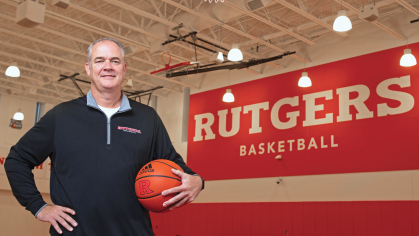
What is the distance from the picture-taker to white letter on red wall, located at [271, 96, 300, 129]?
11.7 meters

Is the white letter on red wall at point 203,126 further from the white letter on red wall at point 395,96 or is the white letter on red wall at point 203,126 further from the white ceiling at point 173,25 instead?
the white letter on red wall at point 395,96

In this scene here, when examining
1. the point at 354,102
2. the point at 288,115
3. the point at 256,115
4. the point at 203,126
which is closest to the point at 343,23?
the point at 354,102

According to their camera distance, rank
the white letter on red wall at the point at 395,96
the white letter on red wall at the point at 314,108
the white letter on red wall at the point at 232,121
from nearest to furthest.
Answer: the white letter on red wall at the point at 395,96 < the white letter on red wall at the point at 314,108 < the white letter on red wall at the point at 232,121

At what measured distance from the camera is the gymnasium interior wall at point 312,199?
9.45m

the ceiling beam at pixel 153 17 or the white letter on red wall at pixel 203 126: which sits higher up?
the ceiling beam at pixel 153 17

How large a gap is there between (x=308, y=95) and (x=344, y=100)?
3.51ft

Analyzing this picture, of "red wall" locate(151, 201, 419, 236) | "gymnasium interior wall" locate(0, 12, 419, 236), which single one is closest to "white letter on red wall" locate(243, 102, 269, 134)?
"gymnasium interior wall" locate(0, 12, 419, 236)

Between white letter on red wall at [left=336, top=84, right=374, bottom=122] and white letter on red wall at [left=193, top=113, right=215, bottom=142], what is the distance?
4.46m

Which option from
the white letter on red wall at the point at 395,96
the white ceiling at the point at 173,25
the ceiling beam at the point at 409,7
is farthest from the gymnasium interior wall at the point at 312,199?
the white letter on red wall at the point at 395,96

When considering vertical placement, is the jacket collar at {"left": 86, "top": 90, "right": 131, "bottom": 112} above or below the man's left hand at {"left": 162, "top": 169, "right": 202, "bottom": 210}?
above

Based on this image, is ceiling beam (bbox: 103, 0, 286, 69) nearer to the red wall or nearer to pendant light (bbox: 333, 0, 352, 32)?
pendant light (bbox: 333, 0, 352, 32)

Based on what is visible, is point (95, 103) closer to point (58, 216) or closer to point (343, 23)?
point (58, 216)

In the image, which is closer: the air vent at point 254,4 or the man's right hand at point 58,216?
the man's right hand at point 58,216

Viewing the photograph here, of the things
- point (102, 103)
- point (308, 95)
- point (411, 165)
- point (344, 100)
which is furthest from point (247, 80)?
point (102, 103)
